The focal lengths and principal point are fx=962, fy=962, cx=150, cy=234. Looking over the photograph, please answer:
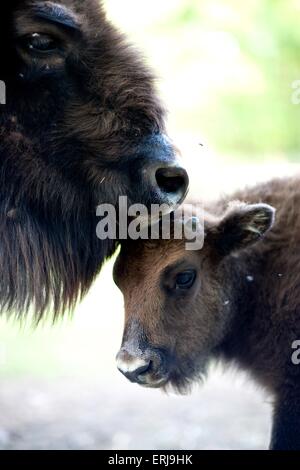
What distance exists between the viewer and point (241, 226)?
159 inches

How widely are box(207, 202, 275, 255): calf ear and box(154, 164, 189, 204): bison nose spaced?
2.57 feet

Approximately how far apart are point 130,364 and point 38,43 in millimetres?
1287

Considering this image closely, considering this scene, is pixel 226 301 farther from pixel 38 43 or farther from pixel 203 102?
pixel 203 102

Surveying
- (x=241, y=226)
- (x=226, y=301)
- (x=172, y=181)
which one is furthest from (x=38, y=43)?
(x=226, y=301)

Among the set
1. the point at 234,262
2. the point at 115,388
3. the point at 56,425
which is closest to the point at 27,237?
the point at 234,262

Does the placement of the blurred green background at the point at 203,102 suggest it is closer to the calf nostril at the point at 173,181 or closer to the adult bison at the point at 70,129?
the adult bison at the point at 70,129

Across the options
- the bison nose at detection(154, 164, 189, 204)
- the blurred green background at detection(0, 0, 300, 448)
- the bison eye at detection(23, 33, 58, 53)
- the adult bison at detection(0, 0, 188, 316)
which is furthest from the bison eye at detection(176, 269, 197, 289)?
the blurred green background at detection(0, 0, 300, 448)

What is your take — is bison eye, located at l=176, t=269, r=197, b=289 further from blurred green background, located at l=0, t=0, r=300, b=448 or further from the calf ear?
blurred green background, located at l=0, t=0, r=300, b=448

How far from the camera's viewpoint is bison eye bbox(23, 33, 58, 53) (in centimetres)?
323

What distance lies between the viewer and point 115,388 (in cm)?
739

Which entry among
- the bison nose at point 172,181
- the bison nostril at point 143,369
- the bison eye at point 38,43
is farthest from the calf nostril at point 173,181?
the bison nostril at point 143,369

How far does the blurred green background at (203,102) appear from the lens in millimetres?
8797

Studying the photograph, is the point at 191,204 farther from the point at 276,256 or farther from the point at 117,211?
the point at 117,211

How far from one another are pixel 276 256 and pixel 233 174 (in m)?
6.39
